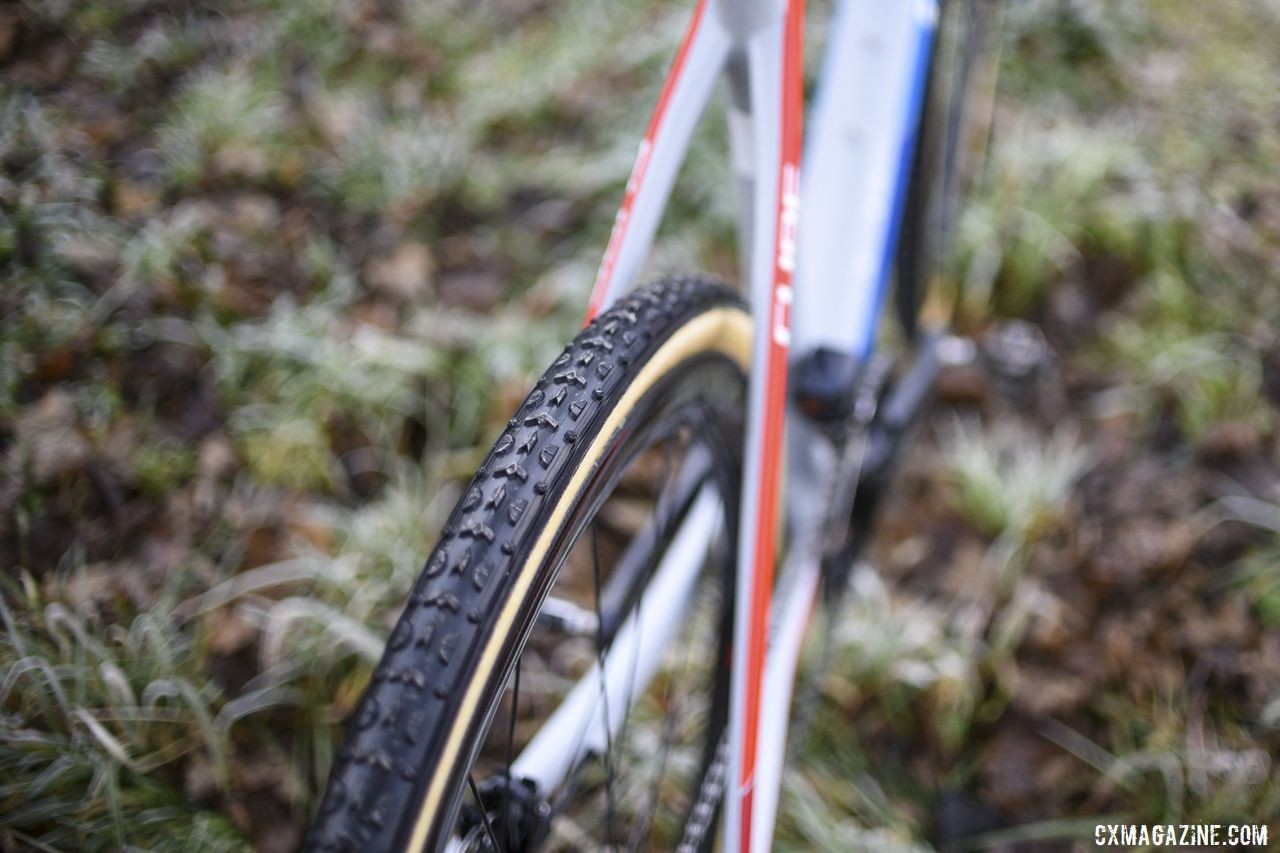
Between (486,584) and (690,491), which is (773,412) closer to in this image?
(690,491)

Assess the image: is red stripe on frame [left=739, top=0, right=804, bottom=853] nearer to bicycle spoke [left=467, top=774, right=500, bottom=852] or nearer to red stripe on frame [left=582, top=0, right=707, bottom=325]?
red stripe on frame [left=582, top=0, right=707, bottom=325]

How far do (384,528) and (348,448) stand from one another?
0.80 feet

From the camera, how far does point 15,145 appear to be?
1.52m

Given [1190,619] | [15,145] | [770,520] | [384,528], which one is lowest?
[1190,619]

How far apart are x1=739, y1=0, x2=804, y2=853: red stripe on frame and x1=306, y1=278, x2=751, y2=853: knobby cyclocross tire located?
5.8 inches

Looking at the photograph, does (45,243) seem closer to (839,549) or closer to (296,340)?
(296,340)

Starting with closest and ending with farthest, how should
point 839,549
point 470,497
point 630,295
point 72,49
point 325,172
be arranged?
point 470,497 → point 630,295 → point 839,549 → point 72,49 → point 325,172

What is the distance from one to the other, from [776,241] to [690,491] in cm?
35

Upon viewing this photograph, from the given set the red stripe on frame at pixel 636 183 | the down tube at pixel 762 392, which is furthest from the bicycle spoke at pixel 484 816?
the red stripe on frame at pixel 636 183

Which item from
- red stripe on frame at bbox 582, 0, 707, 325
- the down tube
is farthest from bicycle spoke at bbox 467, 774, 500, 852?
red stripe on frame at bbox 582, 0, 707, 325

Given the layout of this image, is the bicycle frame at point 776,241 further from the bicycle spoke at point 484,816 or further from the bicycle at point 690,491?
the bicycle spoke at point 484,816

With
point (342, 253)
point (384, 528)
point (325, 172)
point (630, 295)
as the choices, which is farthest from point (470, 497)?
point (325, 172)

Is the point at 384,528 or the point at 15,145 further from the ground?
the point at 15,145

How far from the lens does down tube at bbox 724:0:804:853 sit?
835 mm
